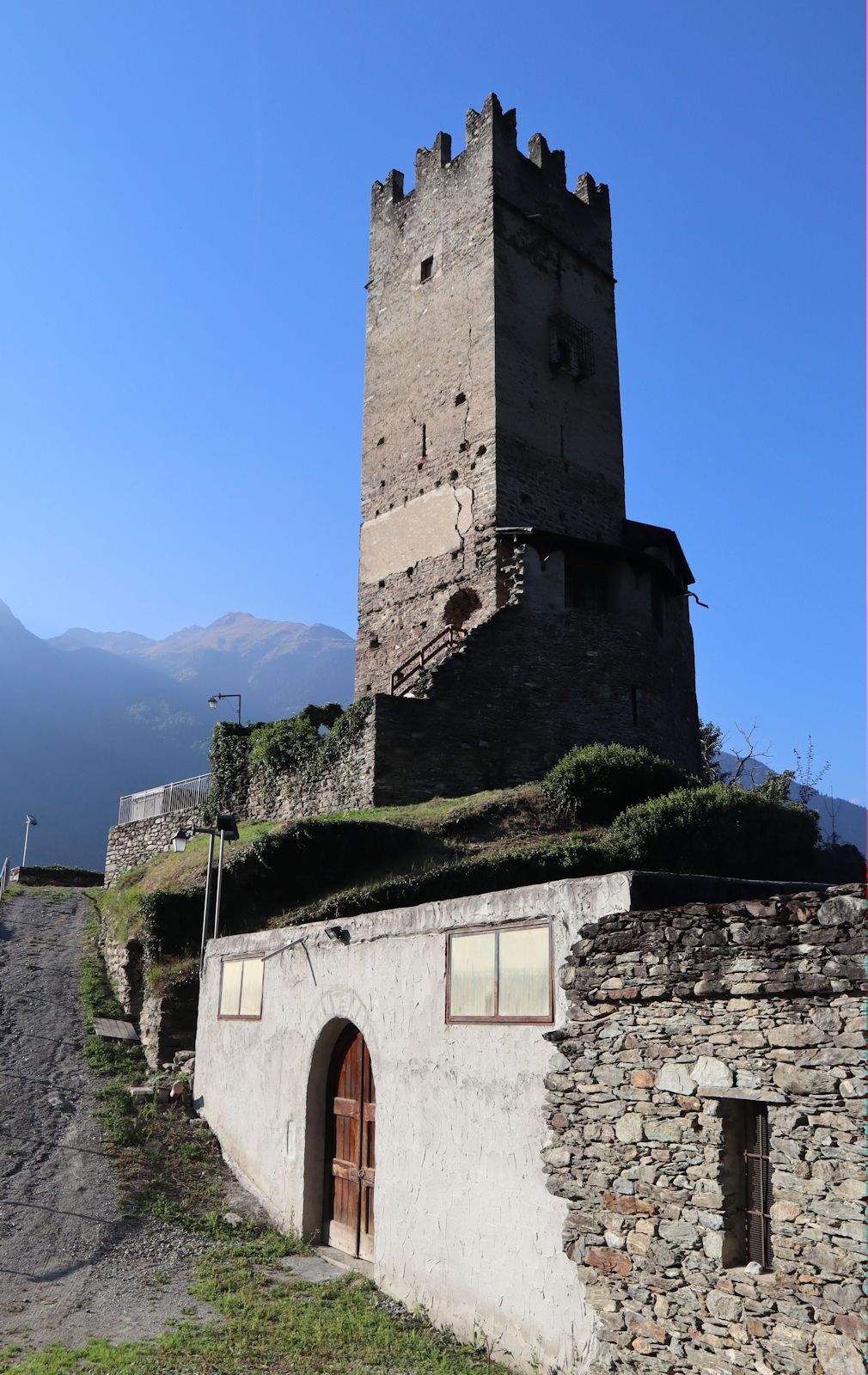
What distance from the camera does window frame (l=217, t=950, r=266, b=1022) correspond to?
1315 centimetres

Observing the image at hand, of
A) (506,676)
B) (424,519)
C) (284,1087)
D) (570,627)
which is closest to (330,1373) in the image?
(284,1087)

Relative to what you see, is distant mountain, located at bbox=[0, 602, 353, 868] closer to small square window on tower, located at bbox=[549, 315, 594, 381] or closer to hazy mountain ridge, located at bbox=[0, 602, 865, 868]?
hazy mountain ridge, located at bbox=[0, 602, 865, 868]

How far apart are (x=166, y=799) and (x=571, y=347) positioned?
16.9 m

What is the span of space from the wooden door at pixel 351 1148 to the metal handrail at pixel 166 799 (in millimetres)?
15887

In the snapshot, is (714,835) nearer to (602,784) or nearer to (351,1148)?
(602,784)

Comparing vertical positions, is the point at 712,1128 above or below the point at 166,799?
below

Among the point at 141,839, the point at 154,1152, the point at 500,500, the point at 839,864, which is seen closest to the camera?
the point at 154,1152

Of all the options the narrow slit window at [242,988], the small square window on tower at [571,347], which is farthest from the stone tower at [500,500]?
the narrow slit window at [242,988]

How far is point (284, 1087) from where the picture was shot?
12.1 metres

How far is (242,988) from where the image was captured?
13.8m

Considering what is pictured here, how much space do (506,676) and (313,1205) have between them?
535 inches

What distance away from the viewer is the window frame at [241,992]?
13.1m

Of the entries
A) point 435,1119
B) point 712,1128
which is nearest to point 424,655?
point 435,1119

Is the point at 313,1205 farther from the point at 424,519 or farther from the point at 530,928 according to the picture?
the point at 424,519
